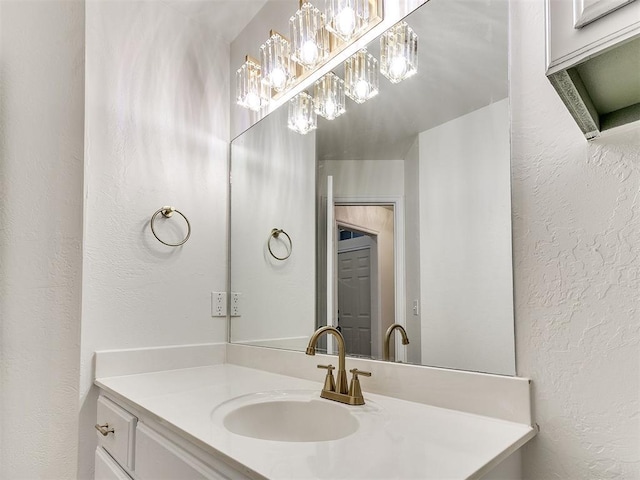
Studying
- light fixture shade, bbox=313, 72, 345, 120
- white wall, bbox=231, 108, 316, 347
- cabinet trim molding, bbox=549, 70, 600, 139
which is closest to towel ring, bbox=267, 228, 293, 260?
white wall, bbox=231, 108, 316, 347

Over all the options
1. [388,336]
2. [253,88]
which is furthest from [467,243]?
[253,88]

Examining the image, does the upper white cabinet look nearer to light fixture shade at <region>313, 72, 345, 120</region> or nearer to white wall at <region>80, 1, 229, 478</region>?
light fixture shade at <region>313, 72, 345, 120</region>

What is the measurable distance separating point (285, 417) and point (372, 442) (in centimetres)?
42

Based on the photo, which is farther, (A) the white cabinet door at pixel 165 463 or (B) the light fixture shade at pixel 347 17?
(B) the light fixture shade at pixel 347 17

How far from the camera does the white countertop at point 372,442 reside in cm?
70

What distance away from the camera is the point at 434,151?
117cm

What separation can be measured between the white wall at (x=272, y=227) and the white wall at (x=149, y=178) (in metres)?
0.10

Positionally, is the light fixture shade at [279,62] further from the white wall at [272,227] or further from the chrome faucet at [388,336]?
the chrome faucet at [388,336]

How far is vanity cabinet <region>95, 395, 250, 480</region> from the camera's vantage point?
85 cm

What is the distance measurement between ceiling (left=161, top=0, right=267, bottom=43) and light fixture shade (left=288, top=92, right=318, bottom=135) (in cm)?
50

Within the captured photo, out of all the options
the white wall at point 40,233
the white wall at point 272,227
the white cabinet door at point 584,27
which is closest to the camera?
the white cabinet door at point 584,27

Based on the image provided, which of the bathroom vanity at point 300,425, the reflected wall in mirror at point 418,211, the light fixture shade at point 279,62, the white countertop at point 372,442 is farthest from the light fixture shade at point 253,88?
the white countertop at point 372,442

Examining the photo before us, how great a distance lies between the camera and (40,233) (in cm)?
151

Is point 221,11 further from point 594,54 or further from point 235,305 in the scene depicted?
point 594,54
